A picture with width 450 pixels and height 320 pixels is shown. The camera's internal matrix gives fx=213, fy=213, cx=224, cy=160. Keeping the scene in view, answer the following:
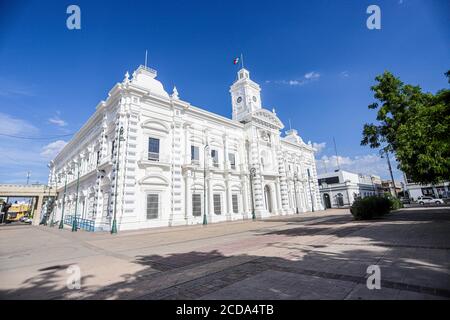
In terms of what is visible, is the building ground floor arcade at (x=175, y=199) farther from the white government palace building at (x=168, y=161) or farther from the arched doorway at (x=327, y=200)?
the arched doorway at (x=327, y=200)

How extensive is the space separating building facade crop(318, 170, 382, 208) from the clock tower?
31567 mm

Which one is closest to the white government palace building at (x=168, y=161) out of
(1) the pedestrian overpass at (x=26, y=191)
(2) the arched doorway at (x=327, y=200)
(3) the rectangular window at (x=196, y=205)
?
(3) the rectangular window at (x=196, y=205)

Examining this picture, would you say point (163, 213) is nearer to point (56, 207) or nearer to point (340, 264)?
point (340, 264)

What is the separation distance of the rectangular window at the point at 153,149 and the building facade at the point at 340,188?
142 ft

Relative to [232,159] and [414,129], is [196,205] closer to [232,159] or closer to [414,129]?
[232,159]

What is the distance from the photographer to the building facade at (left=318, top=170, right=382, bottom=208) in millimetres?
49891

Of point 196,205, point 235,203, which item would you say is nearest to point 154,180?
point 196,205

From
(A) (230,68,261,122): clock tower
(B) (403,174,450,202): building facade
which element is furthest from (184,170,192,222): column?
(B) (403,174,450,202): building facade

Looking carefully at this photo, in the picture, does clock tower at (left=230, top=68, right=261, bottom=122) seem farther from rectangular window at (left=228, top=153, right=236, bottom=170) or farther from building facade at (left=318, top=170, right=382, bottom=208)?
building facade at (left=318, top=170, right=382, bottom=208)

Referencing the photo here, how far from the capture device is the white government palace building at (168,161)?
711 inches

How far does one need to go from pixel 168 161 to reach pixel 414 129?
1762cm

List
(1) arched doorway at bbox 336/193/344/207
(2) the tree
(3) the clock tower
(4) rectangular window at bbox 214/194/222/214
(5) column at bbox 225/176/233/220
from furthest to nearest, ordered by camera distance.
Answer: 1. (1) arched doorway at bbox 336/193/344/207
2. (3) the clock tower
3. (5) column at bbox 225/176/233/220
4. (4) rectangular window at bbox 214/194/222/214
5. (2) the tree

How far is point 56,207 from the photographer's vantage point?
34344 millimetres
